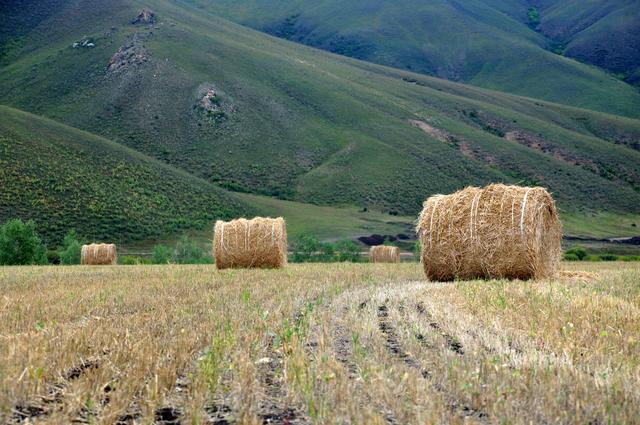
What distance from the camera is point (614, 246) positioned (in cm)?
7000

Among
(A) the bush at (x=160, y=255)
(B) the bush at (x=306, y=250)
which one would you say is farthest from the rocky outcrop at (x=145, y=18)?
(B) the bush at (x=306, y=250)

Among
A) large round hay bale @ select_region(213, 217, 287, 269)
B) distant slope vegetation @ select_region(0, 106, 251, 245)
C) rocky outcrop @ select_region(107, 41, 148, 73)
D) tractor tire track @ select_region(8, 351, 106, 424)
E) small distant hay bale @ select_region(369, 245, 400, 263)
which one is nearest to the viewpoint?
tractor tire track @ select_region(8, 351, 106, 424)

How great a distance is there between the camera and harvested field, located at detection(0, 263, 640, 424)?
4.02m

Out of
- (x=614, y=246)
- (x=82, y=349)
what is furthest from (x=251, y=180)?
(x=82, y=349)

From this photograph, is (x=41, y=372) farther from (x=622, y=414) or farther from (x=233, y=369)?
(x=622, y=414)

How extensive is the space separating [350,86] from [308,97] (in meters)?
15.4

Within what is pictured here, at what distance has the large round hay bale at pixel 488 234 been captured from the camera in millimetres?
12820

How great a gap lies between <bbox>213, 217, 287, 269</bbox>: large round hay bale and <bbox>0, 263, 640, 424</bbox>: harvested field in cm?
1113

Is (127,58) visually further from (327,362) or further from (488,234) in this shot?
(327,362)

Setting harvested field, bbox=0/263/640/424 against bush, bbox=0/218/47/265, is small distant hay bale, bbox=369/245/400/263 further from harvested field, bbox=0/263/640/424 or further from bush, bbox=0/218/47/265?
harvested field, bbox=0/263/640/424

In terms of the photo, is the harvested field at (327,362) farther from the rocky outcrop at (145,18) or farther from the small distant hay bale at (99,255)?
the rocky outcrop at (145,18)

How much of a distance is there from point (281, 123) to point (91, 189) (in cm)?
4363

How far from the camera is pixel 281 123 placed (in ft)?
334

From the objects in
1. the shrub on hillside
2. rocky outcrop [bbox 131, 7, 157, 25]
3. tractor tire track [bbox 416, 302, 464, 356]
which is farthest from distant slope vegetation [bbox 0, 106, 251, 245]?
rocky outcrop [bbox 131, 7, 157, 25]
